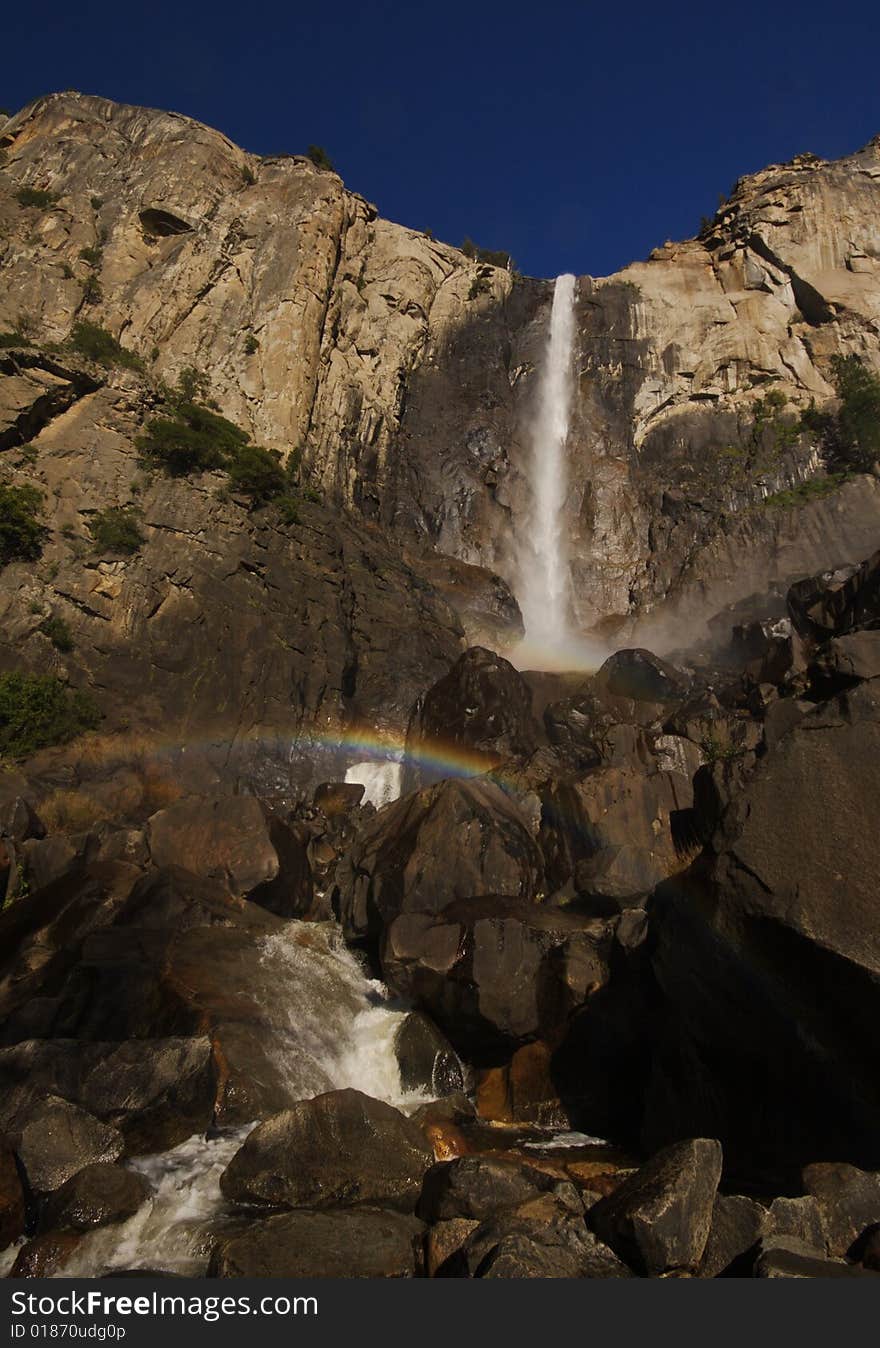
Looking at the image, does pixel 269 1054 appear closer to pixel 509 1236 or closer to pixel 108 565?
pixel 509 1236

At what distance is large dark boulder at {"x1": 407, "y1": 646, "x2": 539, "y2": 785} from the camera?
2622 centimetres

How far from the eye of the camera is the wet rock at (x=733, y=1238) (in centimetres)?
631

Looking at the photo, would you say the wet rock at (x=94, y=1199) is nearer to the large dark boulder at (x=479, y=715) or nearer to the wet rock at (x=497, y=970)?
the wet rock at (x=497, y=970)

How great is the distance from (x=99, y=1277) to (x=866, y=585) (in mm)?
19917

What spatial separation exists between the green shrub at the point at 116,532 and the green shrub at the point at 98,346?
1129cm

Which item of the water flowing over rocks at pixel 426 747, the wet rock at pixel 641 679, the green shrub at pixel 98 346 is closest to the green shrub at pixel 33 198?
the water flowing over rocks at pixel 426 747

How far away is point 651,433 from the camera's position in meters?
49.4

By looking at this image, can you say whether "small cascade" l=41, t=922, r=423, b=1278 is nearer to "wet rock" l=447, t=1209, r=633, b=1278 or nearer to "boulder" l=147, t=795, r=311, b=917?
"boulder" l=147, t=795, r=311, b=917

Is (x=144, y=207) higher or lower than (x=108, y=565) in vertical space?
higher

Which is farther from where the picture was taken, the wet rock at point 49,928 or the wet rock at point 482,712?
the wet rock at point 482,712

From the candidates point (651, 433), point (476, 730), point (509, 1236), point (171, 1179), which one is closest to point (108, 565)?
point (476, 730)

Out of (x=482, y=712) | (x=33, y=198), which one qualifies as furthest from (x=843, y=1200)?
(x=33, y=198)

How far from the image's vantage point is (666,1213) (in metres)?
6.52

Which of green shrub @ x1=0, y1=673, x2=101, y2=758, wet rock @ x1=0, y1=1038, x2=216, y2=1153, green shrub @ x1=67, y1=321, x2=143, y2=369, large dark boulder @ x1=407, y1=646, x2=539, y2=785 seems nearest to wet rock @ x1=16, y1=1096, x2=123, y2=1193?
wet rock @ x1=0, y1=1038, x2=216, y2=1153
